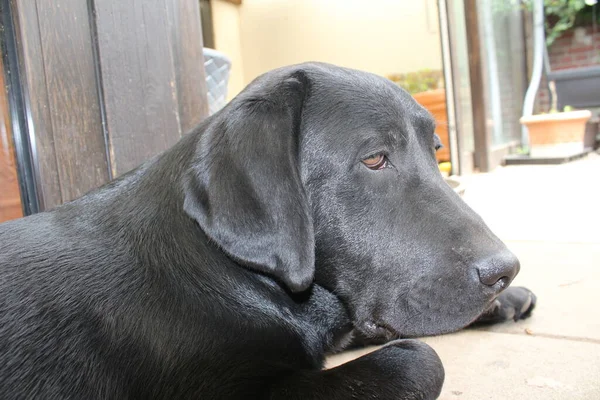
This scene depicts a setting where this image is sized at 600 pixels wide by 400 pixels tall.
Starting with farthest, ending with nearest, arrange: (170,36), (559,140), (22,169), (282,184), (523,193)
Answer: (559,140) < (523,193) < (170,36) < (22,169) < (282,184)

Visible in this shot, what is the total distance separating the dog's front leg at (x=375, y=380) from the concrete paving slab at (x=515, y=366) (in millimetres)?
299

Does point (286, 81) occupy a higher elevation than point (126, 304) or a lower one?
→ higher

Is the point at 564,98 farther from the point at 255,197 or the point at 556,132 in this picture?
the point at 255,197

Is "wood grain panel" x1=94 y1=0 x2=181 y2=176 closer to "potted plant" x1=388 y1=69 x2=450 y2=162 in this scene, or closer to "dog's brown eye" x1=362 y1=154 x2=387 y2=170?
"dog's brown eye" x1=362 y1=154 x2=387 y2=170

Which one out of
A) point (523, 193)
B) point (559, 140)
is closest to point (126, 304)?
point (523, 193)

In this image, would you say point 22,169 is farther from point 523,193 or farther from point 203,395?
point 523,193

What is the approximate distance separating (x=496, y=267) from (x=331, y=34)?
29.2 feet

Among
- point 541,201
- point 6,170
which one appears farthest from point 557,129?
point 6,170

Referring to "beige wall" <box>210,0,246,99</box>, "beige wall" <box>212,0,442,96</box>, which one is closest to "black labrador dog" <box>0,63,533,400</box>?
"beige wall" <box>212,0,442,96</box>

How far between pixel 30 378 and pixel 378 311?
84 cm

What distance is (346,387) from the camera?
131 centimetres

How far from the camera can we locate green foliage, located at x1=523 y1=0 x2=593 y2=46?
9109 mm

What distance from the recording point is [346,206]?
152 cm

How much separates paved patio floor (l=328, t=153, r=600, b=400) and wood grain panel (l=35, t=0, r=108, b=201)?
4.29ft
